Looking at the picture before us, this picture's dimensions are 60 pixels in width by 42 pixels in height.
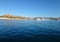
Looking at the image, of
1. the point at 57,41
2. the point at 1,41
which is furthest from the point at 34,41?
the point at 1,41

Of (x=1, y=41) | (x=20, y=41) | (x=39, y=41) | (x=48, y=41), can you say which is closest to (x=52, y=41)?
(x=48, y=41)

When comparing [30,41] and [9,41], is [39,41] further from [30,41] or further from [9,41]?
[9,41]

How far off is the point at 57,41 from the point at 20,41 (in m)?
6.31

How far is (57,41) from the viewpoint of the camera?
2092 centimetres

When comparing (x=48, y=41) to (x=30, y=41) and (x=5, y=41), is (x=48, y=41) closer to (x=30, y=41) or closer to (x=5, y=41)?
(x=30, y=41)

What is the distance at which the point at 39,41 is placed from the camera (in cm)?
2078

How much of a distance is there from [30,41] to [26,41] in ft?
2.22

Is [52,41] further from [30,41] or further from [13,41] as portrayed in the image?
[13,41]

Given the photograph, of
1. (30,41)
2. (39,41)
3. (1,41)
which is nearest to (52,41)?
(39,41)

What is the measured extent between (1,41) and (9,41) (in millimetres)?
1307

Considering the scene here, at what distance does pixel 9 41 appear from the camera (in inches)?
798

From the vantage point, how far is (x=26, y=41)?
2070 centimetres

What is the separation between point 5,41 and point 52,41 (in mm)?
7924

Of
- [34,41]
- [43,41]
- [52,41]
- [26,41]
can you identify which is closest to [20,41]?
[26,41]
